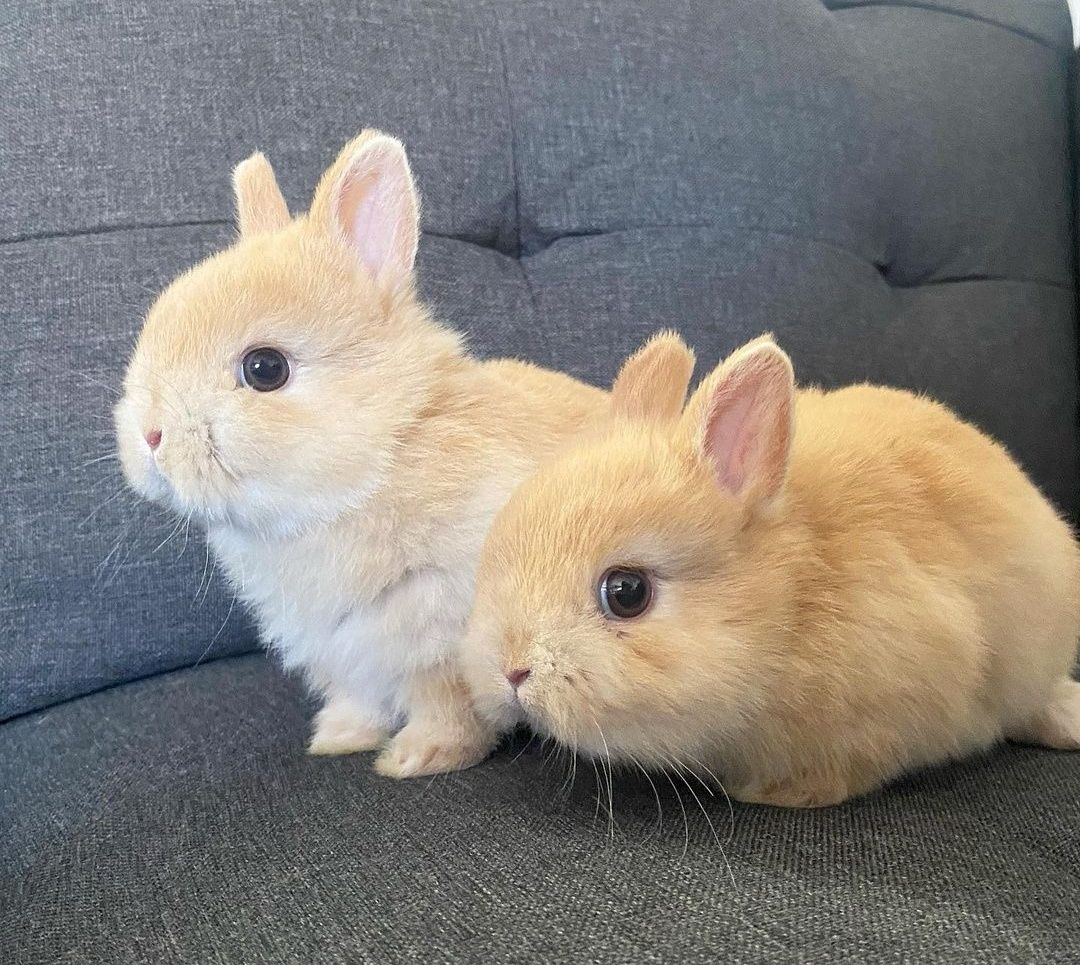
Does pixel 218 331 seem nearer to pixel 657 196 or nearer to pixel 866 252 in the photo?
pixel 657 196

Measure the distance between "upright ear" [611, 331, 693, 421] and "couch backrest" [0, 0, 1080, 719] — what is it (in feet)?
1.42

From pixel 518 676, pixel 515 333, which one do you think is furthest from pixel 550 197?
pixel 518 676

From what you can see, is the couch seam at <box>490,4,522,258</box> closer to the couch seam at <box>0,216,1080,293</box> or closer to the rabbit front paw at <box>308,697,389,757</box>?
the couch seam at <box>0,216,1080,293</box>

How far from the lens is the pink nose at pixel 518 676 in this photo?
614 mm

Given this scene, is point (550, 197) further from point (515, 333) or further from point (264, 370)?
point (264, 370)

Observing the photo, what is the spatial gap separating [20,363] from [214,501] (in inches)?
17.5

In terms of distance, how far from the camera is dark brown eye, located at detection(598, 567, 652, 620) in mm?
618

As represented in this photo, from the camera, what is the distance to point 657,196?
1.24 metres

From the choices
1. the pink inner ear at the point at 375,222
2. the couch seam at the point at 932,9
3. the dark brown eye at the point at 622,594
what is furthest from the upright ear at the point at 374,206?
the couch seam at the point at 932,9

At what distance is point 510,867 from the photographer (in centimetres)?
60

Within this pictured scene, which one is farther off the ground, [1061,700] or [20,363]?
[20,363]

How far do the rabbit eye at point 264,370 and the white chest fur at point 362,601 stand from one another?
128 millimetres

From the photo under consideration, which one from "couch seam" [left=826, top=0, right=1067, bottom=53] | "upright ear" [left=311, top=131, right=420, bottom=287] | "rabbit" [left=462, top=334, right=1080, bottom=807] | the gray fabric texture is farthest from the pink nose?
"couch seam" [left=826, top=0, right=1067, bottom=53]

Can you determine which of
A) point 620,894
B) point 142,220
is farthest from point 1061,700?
point 142,220
